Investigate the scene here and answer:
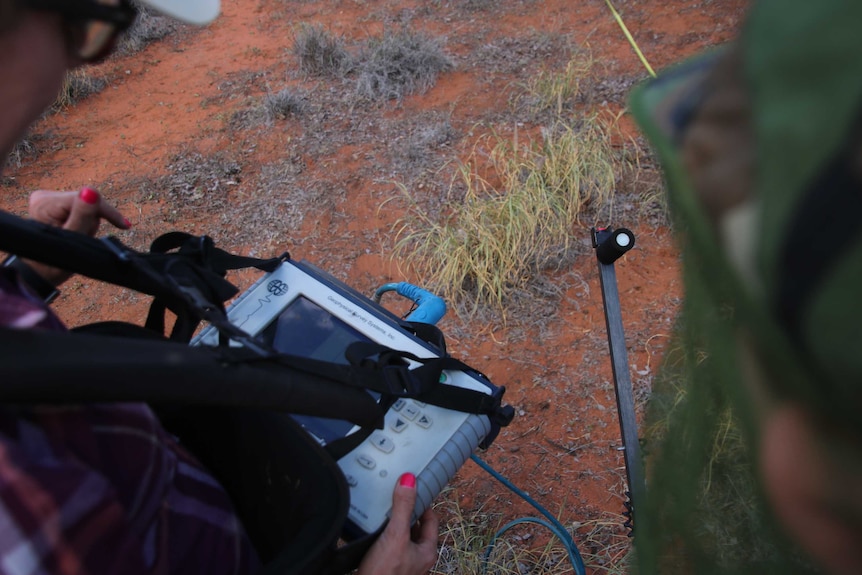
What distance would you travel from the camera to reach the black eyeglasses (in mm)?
662

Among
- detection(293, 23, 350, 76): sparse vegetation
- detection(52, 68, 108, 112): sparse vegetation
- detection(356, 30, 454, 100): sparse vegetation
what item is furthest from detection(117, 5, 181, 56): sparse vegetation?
detection(356, 30, 454, 100): sparse vegetation

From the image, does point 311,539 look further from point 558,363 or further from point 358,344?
point 558,363

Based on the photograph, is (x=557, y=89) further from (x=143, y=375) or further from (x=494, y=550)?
(x=143, y=375)

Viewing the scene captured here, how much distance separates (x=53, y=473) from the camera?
2.18 feet

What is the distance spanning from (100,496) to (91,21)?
52 centimetres

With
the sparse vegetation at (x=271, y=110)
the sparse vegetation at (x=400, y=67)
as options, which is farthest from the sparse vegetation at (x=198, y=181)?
the sparse vegetation at (x=400, y=67)

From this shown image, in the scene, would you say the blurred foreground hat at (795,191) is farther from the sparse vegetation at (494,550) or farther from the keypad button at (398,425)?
the sparse vegetation at (494,550)

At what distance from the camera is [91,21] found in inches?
27.7

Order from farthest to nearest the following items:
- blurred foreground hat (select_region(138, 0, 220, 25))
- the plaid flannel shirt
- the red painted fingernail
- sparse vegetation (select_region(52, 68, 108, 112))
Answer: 1. sparse vegetation (select_region(52, 68, 108, 112))
2. the red painted fingernail
3. blurred foreground hat (select_region(138, 0, 220, 25))
4. the plaid flannel shirt

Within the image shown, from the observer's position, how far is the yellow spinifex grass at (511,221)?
2.84m

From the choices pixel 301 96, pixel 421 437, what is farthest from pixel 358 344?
pixel 301 96

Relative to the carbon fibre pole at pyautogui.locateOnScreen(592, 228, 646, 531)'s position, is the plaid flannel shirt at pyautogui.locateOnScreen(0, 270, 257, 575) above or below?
above

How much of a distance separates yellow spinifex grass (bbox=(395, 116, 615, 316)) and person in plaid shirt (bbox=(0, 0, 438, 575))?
197 cm

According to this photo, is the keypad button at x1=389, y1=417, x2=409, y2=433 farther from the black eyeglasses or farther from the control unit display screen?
the black eyeglasses
